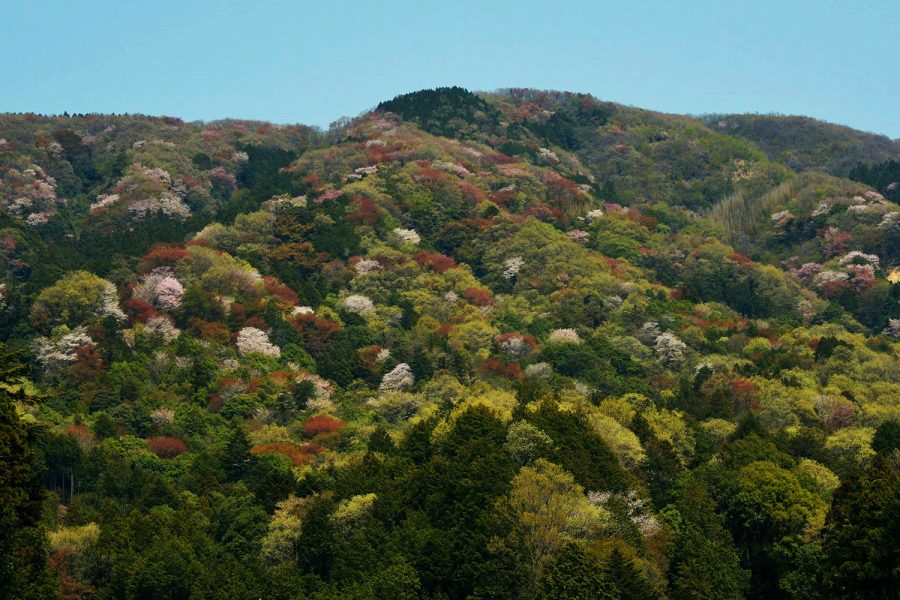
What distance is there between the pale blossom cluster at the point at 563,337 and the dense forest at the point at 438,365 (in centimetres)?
132

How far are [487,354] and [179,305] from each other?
84.9ft

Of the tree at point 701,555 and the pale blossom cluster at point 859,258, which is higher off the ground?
the pale blossom cluster at point 859,258

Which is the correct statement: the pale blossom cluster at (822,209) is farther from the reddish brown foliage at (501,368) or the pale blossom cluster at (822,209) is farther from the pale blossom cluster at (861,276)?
the reddish brown foliage at (501,368)

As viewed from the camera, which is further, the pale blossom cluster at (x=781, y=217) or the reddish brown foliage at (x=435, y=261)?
the pale blossom cluster at (x=781, y=217)

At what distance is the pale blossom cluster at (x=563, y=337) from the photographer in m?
120

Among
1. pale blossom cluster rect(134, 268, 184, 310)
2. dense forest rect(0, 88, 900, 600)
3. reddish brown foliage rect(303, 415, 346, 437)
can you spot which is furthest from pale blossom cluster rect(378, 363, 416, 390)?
pale blossom cluster rect(134, 268, 184, 310)

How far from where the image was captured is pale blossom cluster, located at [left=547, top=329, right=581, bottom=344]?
11981cm

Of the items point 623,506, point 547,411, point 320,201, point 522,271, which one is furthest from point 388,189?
point 623,506

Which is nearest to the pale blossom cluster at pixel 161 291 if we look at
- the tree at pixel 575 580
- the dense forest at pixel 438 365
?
the dense forest at pixel 438 365

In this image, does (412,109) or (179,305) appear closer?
(179,305)

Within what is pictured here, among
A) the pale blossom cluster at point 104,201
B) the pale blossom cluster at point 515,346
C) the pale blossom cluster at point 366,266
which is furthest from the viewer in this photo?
the pale blossom cluster at point 104,201

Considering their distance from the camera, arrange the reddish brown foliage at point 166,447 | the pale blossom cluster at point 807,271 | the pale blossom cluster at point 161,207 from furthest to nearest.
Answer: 1. the pale blossom cluster at point 161,207
2. the pale blossom cluster at point 807,271
3. the reddish brown foliage at point 166,447

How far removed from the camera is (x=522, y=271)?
13762 centimetres

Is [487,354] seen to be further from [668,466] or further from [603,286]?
[668,466]
